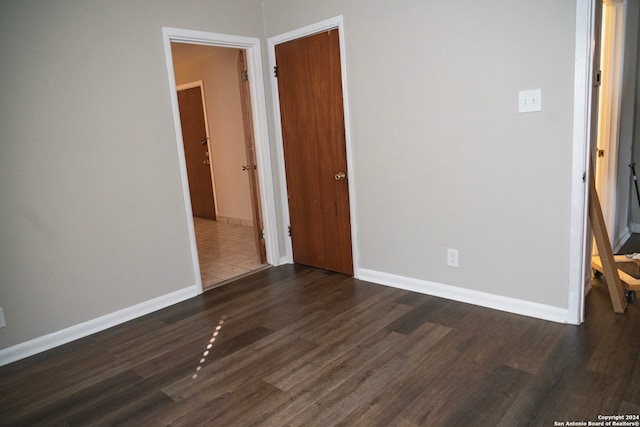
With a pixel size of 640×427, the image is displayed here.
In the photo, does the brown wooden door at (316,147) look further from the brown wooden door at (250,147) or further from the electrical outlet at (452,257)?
the electrical outlet at (452,257)

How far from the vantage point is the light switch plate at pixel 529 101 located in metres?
2.42

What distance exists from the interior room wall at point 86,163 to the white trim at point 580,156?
2573 millimetres

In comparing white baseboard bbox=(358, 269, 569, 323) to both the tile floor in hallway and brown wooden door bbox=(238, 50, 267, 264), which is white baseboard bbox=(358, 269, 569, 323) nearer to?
brown wooden door bbox=(238, 50, 267, 264)

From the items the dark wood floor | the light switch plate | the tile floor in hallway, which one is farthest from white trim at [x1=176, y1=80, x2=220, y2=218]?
the light switch plate

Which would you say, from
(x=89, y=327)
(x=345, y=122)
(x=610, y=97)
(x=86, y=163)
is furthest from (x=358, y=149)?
(x=89, y=327)

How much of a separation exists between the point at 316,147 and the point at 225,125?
8.85 feet

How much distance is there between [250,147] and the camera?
3943 mm

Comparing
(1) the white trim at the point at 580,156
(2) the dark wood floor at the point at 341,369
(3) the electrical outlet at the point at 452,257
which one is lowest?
(2) the dark wood floor at the point at 341,369

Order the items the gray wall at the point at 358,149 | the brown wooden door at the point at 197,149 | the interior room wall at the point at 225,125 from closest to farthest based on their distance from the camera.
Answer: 1. the gray wall at the point at 358,149
2. the interior room wall at the point at 225,125
3. the brown wooden door at the point at 197,149

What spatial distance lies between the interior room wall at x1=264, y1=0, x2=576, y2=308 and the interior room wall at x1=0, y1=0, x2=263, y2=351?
53.9 inches

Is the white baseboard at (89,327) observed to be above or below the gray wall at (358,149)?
below

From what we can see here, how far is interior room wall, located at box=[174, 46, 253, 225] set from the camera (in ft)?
18.6

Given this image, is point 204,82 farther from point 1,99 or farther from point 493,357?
point 493,357

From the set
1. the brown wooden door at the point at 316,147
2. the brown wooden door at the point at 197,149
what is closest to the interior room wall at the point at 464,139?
the brown wooden door at the point at 316,147
